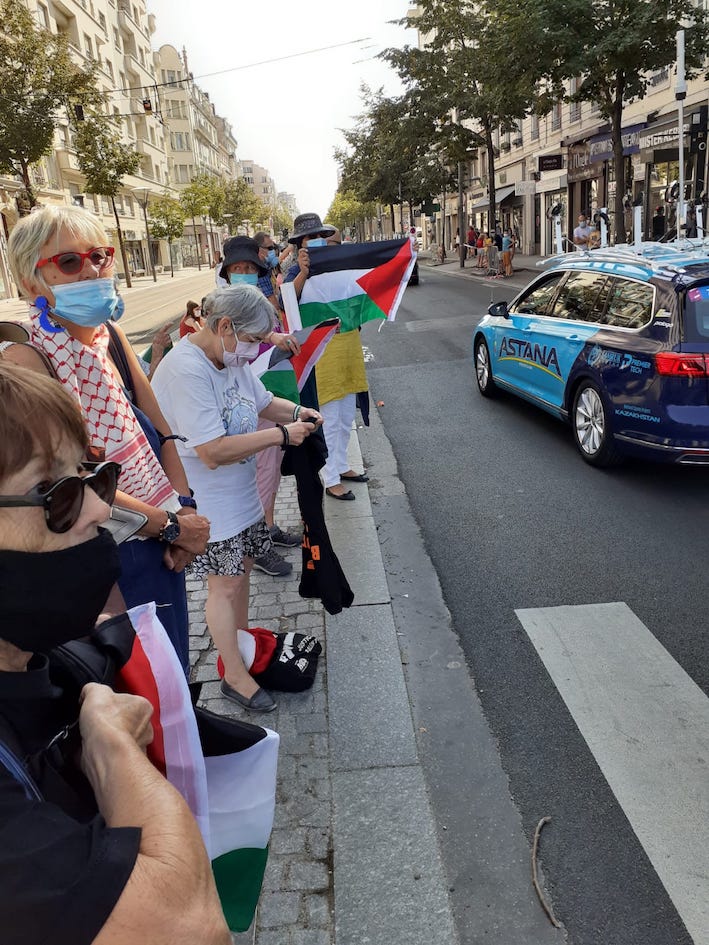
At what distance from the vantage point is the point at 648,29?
16.3 meters

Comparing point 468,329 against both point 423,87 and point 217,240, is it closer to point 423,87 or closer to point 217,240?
point 423,87

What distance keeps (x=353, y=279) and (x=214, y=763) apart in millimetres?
4499

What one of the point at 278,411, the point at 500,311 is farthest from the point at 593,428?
the point at 278,411

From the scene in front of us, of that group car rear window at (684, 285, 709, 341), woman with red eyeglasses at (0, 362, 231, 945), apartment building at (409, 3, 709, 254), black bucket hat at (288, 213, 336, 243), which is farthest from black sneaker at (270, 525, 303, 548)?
apartment building at (409, 3, 709, 254)

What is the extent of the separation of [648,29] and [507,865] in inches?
733

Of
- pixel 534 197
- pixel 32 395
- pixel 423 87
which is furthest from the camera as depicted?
pixel 534 197

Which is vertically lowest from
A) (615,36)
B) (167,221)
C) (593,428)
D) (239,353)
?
(593,428)

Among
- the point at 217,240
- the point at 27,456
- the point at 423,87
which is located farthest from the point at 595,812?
the point at 217,240

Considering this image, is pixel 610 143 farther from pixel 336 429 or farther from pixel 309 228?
pixel 336 429

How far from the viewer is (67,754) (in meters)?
1.12

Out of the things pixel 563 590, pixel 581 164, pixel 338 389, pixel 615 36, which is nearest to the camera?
pixel 563 590

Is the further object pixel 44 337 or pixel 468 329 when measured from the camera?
pixel 468 329

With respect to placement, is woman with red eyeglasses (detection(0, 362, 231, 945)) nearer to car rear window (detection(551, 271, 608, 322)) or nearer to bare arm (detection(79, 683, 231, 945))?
bare arm (detection(79, 683, 231, 945))

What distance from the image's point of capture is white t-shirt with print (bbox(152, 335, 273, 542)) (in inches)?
117
